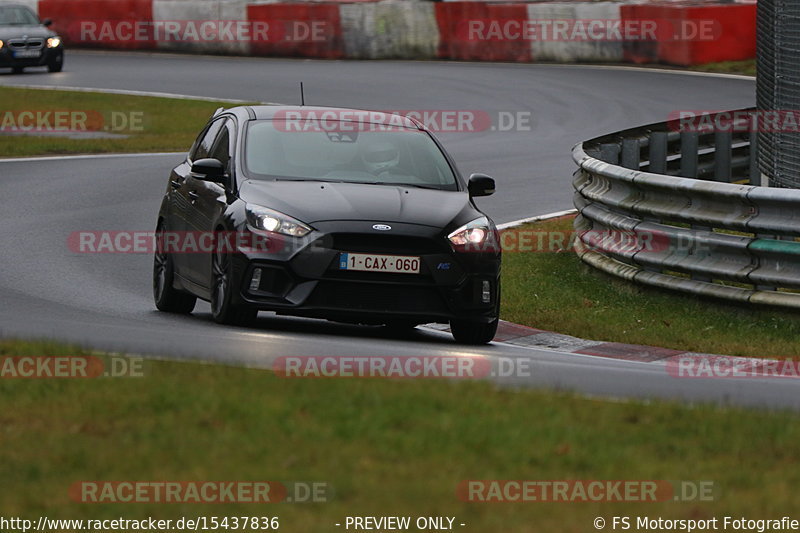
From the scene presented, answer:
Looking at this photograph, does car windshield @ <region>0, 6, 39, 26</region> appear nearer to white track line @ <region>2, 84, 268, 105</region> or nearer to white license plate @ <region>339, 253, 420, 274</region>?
white track line @ <region>2, 84, 268, 105</region>

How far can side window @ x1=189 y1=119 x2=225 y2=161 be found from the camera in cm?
1282

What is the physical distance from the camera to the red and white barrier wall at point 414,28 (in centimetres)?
3409

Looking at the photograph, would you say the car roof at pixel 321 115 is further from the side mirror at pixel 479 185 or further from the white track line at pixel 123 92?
the white track line at pixel 123 92

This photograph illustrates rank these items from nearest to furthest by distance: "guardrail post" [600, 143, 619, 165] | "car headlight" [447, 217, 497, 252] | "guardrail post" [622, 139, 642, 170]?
"car headlight" [447, 217, 497, 252] → "guardrail post" [600, 143, 619, 165] → "guardrail post" [622, 139, 642, 170]

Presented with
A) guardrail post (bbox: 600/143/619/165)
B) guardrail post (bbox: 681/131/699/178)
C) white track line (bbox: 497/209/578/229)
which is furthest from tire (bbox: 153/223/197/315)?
guardrail post (bbox: 681/131/699/178)

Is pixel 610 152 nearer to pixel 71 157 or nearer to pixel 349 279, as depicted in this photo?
pixel 349 279

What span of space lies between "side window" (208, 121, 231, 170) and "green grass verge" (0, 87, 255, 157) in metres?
12.6

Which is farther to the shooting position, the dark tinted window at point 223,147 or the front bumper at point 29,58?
the front bumper at point 29,58

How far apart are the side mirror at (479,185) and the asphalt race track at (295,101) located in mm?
1078

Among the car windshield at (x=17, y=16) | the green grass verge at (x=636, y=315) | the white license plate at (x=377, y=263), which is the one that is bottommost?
the car windshield at (x=17, y=16)

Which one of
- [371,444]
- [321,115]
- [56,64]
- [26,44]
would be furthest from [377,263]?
[56,64]

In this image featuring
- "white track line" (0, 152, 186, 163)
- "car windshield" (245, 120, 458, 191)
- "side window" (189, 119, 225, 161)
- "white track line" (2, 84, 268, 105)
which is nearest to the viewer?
"car windshield" (245, 120, 458, 191)

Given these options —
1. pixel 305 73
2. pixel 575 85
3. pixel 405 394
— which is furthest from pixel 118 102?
pixel 405 394

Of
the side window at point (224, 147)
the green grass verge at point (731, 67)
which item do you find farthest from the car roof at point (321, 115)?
the green grass verge at point (731, 67)
